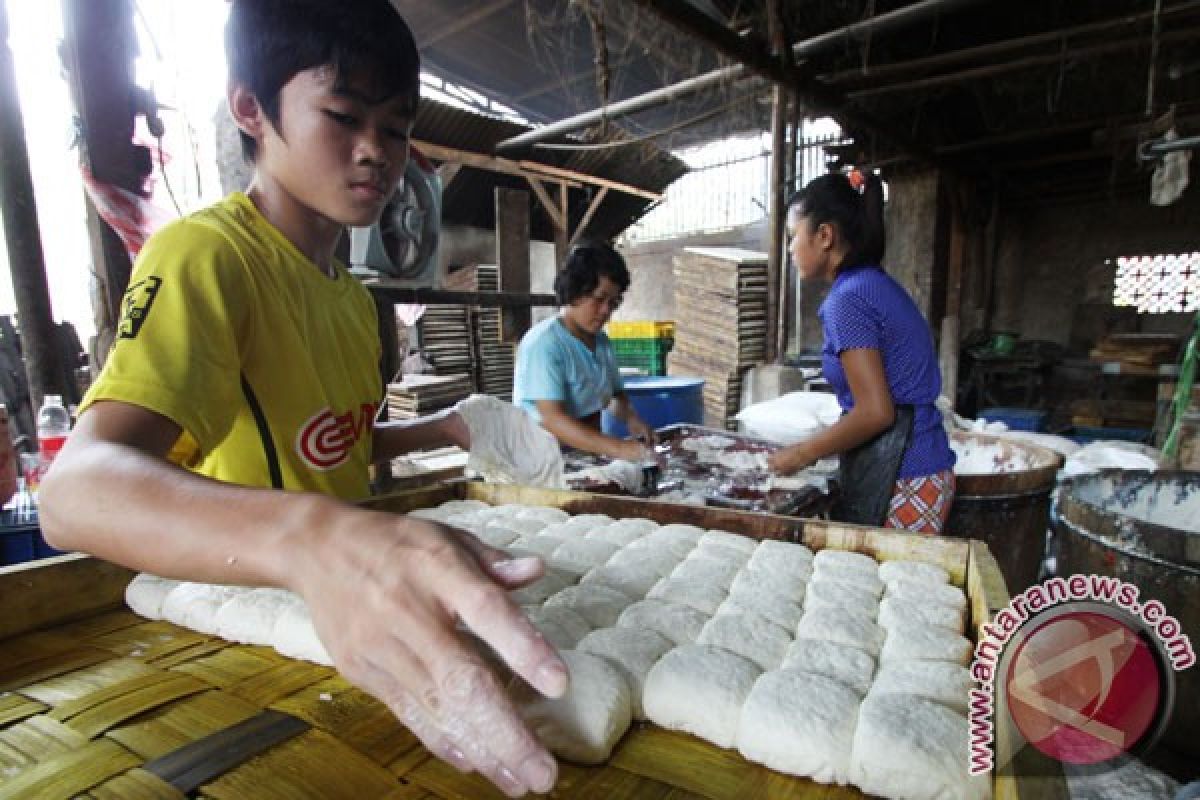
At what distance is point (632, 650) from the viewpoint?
3.42ft

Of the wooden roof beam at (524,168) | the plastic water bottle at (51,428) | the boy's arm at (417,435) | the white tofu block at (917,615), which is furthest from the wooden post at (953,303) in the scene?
the plastic water bottle at (51,428)

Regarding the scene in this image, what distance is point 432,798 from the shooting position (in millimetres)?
801

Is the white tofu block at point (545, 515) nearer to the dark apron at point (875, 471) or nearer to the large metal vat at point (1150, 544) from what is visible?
the dark apron at point (875, 471)

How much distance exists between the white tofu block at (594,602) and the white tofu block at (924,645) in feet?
1.68

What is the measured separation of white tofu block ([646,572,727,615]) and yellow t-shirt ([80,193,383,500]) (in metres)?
0.89

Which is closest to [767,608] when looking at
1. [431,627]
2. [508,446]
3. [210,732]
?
[431,627]

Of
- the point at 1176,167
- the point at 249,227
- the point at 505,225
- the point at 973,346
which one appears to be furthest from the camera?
the point at 973,346

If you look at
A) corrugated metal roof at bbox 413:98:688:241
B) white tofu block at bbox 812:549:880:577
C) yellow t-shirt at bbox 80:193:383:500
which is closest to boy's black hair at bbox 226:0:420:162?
yellow t-shirt at bbox 80:193:383:500

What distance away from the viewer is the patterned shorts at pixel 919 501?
8.71 feet

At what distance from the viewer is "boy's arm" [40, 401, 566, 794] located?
1.80 ft

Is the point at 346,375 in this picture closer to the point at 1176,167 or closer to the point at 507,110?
the point at 1176,167

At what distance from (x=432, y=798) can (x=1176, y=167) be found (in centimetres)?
777

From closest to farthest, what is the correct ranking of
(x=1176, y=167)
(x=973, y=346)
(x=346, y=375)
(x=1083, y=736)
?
(x=1083, y=736) → (x=346, y=375) → (x=1176, y=167) → (x=973, y=346)

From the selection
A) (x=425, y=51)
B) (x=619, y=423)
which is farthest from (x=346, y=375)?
(x=425, y=51)
